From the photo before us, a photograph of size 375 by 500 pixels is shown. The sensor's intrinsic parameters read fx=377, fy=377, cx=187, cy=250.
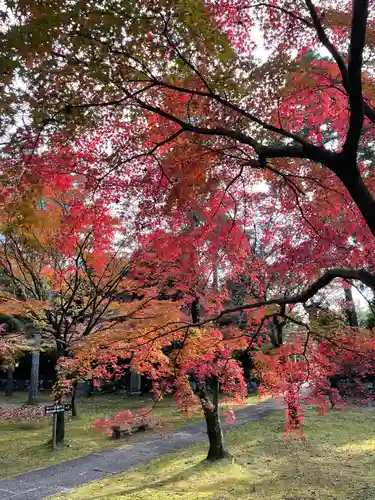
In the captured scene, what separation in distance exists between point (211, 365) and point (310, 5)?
7464 millimetres

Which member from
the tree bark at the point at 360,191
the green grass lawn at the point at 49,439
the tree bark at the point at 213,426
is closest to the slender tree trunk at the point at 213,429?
the tree bark at the point at 213,426

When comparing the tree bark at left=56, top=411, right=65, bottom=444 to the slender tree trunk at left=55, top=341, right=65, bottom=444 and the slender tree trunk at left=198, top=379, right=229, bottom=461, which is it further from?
the slender tree trunk at left=198, top=379, right=229, bottom=461

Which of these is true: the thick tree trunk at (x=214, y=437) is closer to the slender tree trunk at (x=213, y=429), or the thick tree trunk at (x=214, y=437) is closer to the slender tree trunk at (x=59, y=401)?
the slender tree trunk at (x=213, y=429)

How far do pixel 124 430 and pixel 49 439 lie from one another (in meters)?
2.34

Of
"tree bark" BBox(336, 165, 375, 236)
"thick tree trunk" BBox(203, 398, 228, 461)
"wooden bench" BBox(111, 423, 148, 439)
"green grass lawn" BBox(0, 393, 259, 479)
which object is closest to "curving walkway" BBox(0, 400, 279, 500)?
"green grass lawn" BBox(0, 393, 259, 479)

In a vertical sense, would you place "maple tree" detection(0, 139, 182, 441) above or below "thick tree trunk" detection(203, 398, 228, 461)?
above

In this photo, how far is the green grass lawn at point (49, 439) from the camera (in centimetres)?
950

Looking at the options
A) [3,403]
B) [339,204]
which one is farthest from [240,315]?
[3,403]

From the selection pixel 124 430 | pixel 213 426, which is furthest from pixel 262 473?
pixel 124 430

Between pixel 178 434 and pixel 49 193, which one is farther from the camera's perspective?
pixel 178 434

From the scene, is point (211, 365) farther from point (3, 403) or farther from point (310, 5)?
point (3, 403)

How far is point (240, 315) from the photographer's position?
17.2 m

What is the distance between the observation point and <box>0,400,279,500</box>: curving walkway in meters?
7.30

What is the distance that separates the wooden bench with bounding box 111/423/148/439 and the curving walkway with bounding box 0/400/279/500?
78cm
